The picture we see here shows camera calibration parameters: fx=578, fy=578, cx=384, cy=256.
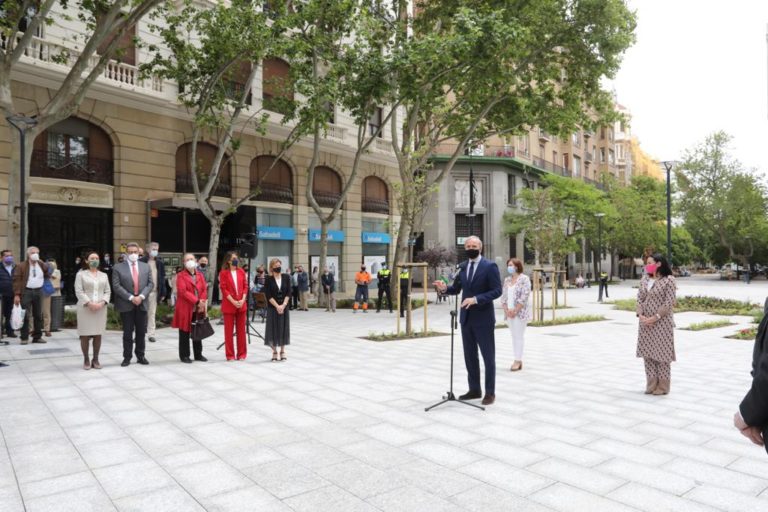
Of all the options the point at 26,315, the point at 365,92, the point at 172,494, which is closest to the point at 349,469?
the point at 172,494

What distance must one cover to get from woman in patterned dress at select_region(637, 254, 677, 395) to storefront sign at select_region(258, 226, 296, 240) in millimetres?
20523

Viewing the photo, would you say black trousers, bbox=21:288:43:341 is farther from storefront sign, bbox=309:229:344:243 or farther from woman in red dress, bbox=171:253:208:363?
storefront sign, bbox=309:229:344:243

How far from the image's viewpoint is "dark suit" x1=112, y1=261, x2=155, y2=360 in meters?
9.30

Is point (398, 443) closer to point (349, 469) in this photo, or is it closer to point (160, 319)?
point (349, 469)

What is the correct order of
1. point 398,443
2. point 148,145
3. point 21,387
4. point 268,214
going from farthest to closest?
point 268,214 → point 148,145 → point 21,387 → point 398,443

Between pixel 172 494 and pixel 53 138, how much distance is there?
1854cm

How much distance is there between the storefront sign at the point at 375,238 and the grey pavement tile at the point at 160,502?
27.6m

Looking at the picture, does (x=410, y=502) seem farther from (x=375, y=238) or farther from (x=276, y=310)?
(x=375, y=238)

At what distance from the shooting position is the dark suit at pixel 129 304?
9.30 meters

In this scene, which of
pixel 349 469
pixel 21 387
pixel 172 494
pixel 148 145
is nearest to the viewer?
pixel 172 494

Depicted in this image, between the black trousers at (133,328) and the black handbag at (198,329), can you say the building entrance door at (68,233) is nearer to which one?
the black trousers at (133,328)

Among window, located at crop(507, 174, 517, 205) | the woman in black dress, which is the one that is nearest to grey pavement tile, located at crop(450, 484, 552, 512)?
the woman in black dress

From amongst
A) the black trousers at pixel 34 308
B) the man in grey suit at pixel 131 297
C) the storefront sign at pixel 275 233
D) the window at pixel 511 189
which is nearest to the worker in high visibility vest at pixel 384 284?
the storefront sign at pixel 275 233

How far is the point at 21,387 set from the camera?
24.9 ft
